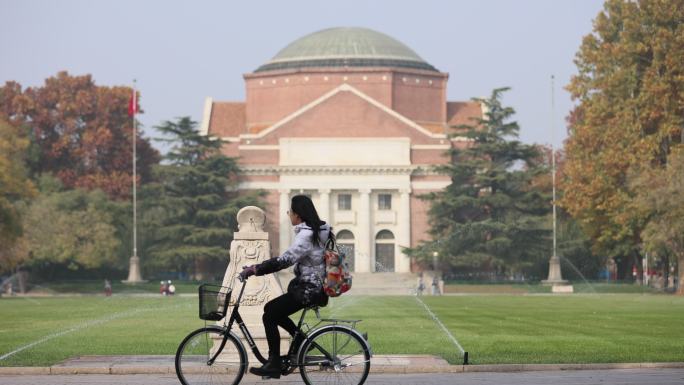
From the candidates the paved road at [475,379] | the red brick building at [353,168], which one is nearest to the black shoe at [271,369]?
the paved road at [475,379]

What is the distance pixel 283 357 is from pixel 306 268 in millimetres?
1002

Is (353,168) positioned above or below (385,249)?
above

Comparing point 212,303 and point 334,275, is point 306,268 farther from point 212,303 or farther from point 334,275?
point 212,303

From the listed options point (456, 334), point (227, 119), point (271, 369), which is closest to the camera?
point (271, 369)

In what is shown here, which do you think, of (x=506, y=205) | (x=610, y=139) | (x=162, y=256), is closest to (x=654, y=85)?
(x=610, y=139)

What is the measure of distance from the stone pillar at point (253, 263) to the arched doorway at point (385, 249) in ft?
262

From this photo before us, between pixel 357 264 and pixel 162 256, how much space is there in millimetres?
14518

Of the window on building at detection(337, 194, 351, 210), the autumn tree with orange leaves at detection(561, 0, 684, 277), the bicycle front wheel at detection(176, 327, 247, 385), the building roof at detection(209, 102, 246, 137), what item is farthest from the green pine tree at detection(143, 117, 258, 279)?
the bicycle front wheel at detection(176, 327, 247, 385)

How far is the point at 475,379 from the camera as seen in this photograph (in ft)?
56.5

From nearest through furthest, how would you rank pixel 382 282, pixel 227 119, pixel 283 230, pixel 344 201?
pixel 382 282 → pixel 283 230 → pixel 344 201 → pixel 227 119

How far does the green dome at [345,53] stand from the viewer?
107 m

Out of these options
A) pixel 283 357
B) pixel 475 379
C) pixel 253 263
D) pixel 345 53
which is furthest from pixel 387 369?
pixel 345 53

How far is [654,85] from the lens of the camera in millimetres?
61094

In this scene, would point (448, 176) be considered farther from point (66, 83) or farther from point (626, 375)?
point (626, 375)
